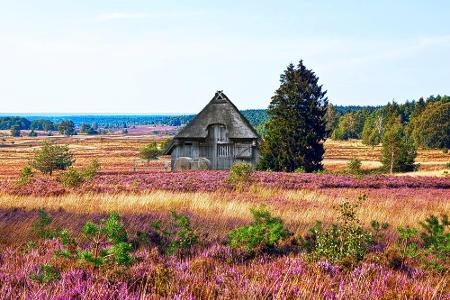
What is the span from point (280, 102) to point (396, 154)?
15525 mm

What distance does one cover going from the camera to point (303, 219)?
9680mm

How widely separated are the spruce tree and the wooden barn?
1886 mm

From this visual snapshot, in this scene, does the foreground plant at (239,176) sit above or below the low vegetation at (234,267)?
below

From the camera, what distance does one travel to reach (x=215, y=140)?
3700 cm

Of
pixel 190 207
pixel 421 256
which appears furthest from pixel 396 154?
pixel 421 256

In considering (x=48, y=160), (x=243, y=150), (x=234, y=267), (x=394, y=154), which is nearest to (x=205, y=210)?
(x=234, y=267)

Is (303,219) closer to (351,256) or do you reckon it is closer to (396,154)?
(351,256)

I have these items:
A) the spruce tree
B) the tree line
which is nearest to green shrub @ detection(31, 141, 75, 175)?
the spruce tree

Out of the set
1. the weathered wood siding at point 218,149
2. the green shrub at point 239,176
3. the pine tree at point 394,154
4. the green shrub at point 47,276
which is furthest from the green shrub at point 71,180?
the pine tree at point 394,154

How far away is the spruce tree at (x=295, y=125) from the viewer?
1468 inches

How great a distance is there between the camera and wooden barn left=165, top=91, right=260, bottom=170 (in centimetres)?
3672

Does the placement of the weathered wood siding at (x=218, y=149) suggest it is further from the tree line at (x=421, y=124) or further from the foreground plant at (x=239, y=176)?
the tree line at (x=421, y=124)

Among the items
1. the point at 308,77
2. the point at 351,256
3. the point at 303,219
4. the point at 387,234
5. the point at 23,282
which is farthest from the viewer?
the point at 308,77

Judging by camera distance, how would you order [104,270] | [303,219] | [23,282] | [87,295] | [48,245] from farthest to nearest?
[303,219] < [48,245] < [104,270] < [23,282] < [87,295]
